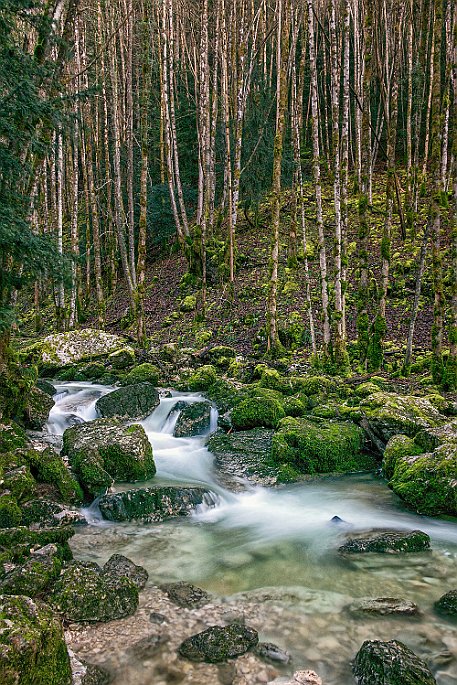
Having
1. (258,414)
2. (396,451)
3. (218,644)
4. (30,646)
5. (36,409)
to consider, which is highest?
(30,646)

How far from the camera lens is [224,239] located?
20.5 metres

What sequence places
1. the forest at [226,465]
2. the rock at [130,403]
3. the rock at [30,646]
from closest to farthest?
1. the rock at [30,646]
2. the forest at [226,465]
3. the rock at [130,403]

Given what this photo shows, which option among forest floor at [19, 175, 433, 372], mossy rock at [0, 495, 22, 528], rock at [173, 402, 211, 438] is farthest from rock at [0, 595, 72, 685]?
forest floor at [19, 175, 433, 372]

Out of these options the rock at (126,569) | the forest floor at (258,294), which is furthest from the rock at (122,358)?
the rock at (126,569)

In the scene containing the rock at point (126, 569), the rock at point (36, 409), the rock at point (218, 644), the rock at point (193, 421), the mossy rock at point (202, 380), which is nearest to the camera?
the rock at point (218, 644)

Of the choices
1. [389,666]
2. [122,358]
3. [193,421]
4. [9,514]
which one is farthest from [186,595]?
[122,358]

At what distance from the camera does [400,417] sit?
819 cm

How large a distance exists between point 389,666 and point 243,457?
513 cm

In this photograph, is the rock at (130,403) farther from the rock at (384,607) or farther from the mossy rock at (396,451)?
the rock at (384,607)

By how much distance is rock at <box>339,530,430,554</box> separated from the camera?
5.59 m

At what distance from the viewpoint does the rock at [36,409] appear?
982 cm

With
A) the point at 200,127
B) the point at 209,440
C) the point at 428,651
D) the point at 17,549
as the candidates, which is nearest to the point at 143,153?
the point at 200,127

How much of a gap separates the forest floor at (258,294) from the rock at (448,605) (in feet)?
23.3

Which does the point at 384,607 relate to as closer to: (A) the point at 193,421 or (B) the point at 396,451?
(B) the point at 396,451
